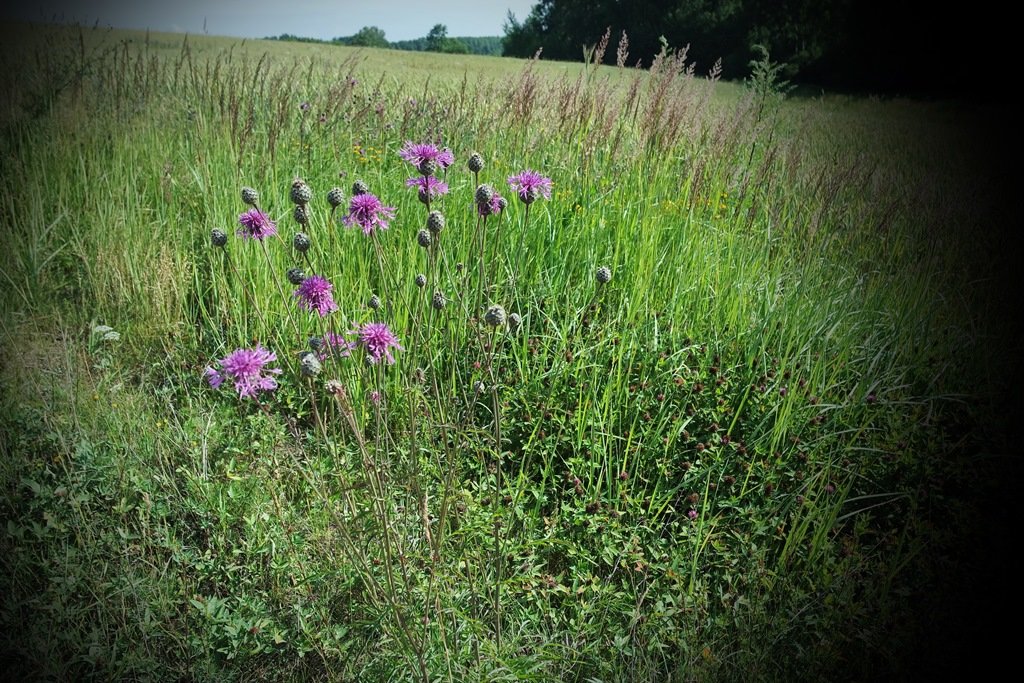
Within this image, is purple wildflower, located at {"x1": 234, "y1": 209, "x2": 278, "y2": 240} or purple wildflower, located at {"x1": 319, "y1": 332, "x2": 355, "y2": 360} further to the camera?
purple wildflower, located at {"x1": 234, "y1": 209, "x2": 278, "y2": 240}

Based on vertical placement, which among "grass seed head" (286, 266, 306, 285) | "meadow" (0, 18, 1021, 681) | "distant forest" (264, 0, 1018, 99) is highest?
"distant forest" (264, 0, 1018, 99)

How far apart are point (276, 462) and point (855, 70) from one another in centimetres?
2581

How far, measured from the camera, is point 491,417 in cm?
209

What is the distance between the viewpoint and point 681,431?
1.87 m

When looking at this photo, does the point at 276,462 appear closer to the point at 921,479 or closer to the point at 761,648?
the point at 761,648

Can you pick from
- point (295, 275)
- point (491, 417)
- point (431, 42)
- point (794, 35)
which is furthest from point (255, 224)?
point (431, 42)

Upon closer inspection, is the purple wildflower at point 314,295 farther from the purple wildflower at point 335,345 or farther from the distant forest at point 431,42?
the distant forest at point 431,42

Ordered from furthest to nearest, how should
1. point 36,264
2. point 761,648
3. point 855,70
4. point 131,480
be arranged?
point 855,70 < point 36,264 < point 131,480 < point 761,648

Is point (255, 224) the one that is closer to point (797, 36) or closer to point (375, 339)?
point (375, 339)

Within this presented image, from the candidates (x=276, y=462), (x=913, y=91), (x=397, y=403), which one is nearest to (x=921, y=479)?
(x=397, y=403)

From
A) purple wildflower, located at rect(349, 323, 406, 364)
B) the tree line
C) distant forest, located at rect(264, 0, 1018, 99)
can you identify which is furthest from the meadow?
the tree line

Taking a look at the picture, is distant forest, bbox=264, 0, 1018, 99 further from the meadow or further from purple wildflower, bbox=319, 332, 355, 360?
purple wildflower, bbox=319, 332, 355, 360

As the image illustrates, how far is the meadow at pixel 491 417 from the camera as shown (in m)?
1.30

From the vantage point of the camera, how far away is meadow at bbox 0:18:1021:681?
1.30 metres
